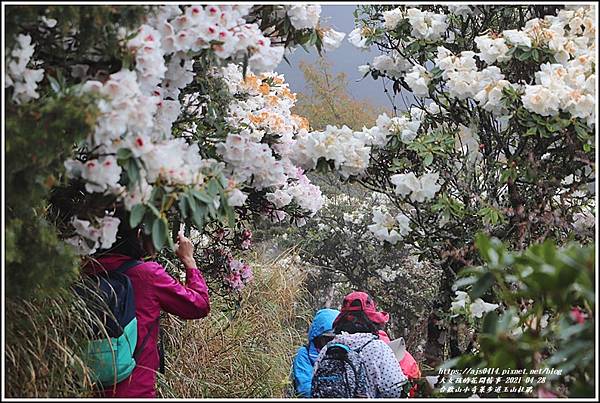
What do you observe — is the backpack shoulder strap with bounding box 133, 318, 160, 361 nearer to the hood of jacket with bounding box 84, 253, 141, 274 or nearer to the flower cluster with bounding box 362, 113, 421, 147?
the hood of jacket with bounding box 84, 253, 141, 274

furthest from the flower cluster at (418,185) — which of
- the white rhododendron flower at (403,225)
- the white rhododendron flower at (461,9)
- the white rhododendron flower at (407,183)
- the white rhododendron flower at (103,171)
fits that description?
Answer: the white rhododendron flower at (103,171)

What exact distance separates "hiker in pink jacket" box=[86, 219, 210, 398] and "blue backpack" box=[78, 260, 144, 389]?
0.06 m

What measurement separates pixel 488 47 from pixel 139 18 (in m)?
1.58

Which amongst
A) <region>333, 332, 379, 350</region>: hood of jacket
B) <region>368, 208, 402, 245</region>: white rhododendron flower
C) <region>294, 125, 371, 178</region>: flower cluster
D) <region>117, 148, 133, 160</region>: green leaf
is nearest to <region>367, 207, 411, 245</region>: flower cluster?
<region>368, 208, 402, 245</region>: white rhododendron flower

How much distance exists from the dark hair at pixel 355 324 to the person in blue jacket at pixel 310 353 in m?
0.38

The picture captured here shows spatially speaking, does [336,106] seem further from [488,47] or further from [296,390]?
[488,47]

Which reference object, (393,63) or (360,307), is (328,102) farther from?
(360,307)

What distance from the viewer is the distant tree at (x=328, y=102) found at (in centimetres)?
1209

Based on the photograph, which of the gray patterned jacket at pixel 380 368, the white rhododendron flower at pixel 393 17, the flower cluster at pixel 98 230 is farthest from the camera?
the white rhododendron flower at pixel 393 17

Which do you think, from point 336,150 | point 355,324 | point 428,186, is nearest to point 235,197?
point 336,150

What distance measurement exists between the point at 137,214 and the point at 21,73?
0.48 meters

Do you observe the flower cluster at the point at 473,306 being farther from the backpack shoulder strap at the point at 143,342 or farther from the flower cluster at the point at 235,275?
the flower cluster at the point at 235,275

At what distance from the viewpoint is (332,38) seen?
3.04 m

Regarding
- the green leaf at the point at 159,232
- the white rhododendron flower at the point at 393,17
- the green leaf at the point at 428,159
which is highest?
the white rhododendron flower at the point at 393,17
